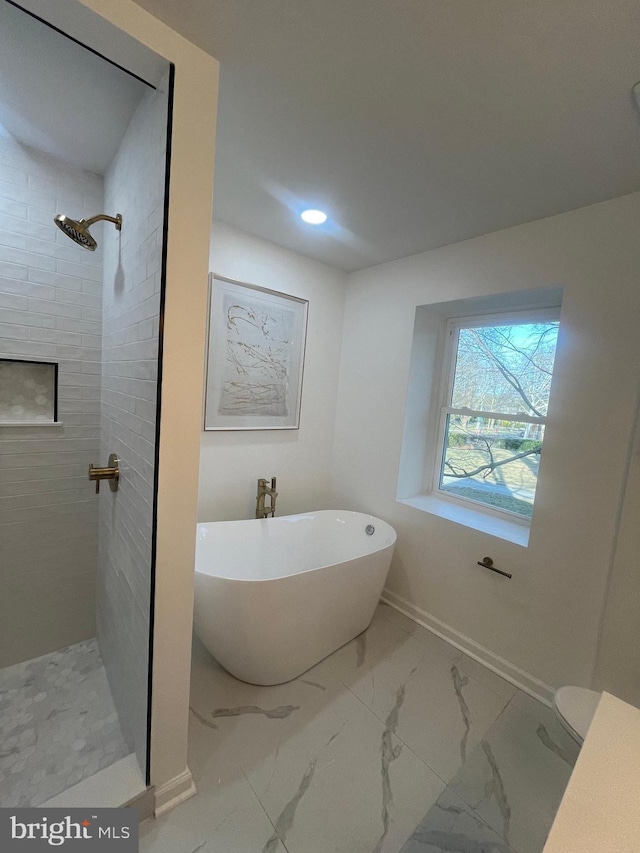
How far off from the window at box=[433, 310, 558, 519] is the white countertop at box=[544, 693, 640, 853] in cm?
138

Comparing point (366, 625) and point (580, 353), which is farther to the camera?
point (366, 625)

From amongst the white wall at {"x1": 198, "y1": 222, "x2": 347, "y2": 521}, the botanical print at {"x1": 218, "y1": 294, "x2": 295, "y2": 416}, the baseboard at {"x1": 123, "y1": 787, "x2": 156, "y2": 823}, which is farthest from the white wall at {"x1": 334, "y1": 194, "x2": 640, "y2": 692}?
the baseboard at {"x1": 123, "y1": 787, "x2": 156, "y2": 823}

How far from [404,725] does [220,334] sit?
7.20ft

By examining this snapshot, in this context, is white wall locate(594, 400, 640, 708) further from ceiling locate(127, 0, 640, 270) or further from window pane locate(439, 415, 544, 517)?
ceiling locate(127, 0, 640, 270)

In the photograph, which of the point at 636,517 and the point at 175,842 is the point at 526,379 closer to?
the point at 636,517

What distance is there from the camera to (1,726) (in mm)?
1388

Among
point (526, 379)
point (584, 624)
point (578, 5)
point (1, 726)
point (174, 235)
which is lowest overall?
point (1, 726)

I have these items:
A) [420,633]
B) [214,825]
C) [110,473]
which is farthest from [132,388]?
[420,633]

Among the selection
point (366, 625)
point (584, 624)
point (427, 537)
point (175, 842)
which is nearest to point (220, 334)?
point (427, 537)

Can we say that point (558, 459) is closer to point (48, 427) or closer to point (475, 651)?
point (475, 651)

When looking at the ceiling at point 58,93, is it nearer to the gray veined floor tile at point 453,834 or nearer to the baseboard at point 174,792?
the baseboard at point 174,792

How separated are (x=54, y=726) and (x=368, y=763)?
126 cm

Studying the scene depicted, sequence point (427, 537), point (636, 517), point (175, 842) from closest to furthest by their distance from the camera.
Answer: point (175, 842)
point (636, 517)
point (427, 537)

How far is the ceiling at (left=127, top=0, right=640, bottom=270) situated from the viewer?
0.86 metres
